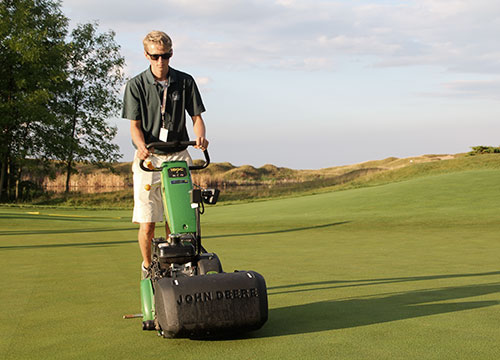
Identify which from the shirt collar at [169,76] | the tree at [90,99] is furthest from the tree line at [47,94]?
the shirt collar at [169,76]

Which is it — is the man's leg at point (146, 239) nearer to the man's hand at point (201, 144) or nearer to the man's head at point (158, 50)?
the man's hand at point (201, 144)

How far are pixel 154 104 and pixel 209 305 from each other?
2064 millimetres

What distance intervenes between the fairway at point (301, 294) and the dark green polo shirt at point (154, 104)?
1588 millimetres

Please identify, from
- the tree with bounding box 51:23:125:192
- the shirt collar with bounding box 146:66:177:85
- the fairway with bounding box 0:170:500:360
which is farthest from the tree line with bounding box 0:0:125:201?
the shirt collar with bounding box 146:66:177:85

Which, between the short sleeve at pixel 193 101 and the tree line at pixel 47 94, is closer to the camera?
the short sleeve at pixel 193 101

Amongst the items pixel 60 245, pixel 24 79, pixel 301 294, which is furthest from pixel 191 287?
pixel 24 79

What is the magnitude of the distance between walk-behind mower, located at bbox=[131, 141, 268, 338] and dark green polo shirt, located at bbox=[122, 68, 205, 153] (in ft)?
2.73

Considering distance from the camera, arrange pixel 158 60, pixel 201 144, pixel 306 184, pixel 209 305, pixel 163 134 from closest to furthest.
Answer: pixel 209 305 → pixel 201 144 → pixel 158 60 → pixel 163 134 → pixel 306 184

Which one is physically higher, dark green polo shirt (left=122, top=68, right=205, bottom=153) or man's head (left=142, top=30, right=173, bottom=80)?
man's head (left=142, top=30, right=173, bottom=80)

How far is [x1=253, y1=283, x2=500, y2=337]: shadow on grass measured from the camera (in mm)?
4366

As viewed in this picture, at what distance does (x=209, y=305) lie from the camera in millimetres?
3875

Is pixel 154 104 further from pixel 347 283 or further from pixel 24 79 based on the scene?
pixel 24 79

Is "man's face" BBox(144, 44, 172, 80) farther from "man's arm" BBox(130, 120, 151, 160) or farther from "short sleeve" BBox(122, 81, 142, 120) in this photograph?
"man's arm" BBox(130, 120, 151, 160)

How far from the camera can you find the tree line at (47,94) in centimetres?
3684
